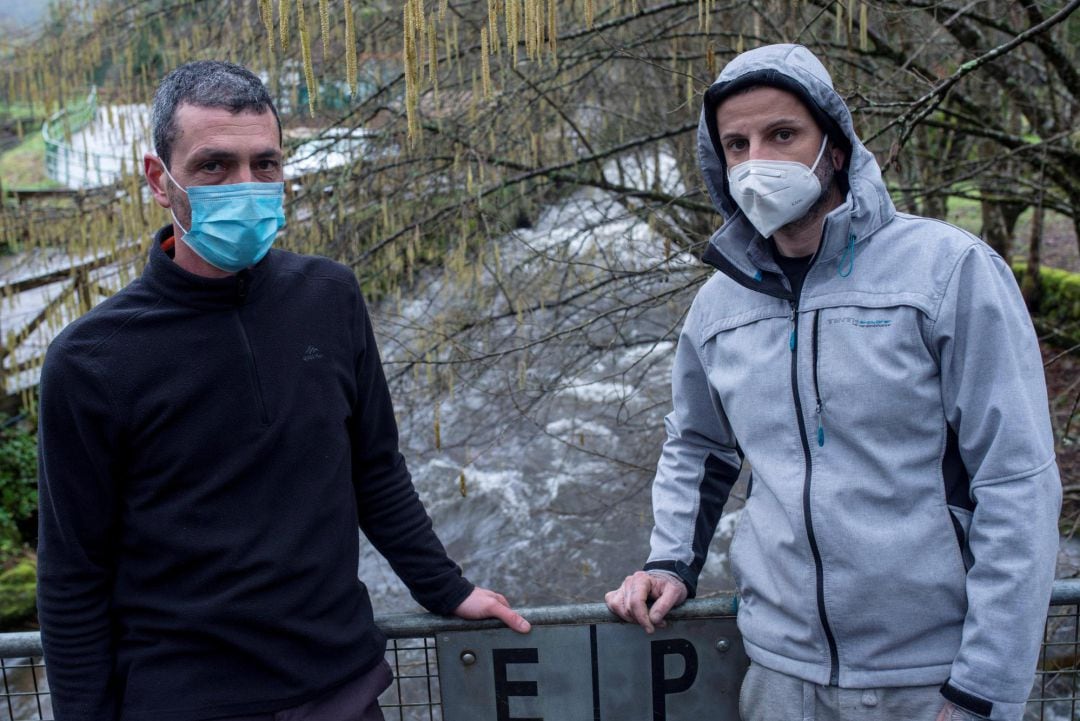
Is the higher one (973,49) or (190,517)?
(973,49)

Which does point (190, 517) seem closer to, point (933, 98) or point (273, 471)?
point (273, 471)

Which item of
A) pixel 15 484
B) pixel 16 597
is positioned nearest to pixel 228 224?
pixel 16 597

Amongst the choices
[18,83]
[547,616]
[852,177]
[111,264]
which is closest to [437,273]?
[111,264]

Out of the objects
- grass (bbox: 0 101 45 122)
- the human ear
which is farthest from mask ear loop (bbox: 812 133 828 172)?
grass (bbox: 0 101 45 122)

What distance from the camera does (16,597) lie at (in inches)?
341

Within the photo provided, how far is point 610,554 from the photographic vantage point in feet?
28.2

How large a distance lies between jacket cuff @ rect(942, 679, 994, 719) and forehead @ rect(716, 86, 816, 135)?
109 cm

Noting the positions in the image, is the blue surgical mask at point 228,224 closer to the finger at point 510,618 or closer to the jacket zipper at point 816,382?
the finger at point 510,618

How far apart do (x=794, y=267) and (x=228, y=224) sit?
1.15 meters

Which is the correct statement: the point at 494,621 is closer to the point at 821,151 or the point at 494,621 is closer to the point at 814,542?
the point at 814,542

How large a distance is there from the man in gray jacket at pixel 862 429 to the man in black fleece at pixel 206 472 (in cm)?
84

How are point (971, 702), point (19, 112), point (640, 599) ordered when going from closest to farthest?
point (971, 702), point (640, 599), point (19, 112)

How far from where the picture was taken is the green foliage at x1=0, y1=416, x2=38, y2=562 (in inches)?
385

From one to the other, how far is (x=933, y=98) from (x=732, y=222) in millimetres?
1481
